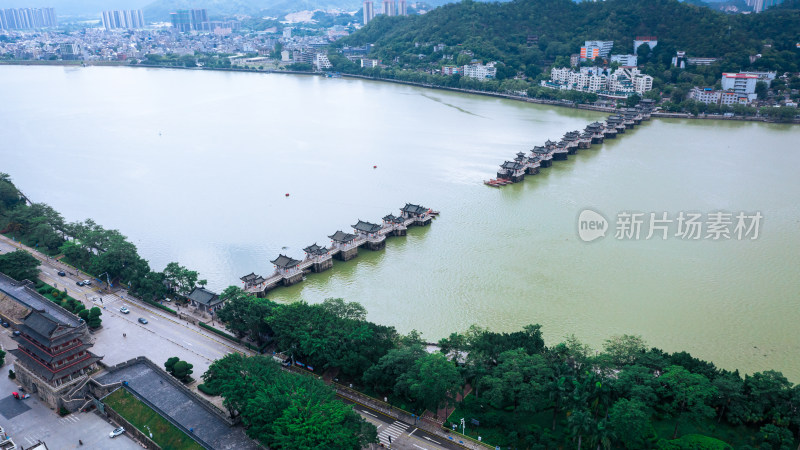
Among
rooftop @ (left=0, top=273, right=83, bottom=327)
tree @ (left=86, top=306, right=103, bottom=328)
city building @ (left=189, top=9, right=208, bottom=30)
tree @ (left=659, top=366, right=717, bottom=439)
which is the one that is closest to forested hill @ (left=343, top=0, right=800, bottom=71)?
tree @ (left=659, top=366, right=717, bottom=439)

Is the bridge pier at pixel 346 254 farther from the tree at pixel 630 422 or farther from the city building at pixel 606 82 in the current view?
the city building at pixel 606 82

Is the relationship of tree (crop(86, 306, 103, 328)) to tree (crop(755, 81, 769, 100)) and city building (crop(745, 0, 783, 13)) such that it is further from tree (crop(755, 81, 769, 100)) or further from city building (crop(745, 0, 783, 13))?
city building (crop(745, 0, 783, 13))

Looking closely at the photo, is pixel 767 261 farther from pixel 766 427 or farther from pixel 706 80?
pixel 706 80

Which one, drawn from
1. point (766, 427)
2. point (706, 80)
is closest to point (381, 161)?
point (766, 427)

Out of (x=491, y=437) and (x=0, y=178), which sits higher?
(x=0, y=178)

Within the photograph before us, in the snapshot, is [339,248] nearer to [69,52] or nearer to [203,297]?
[203,297]
